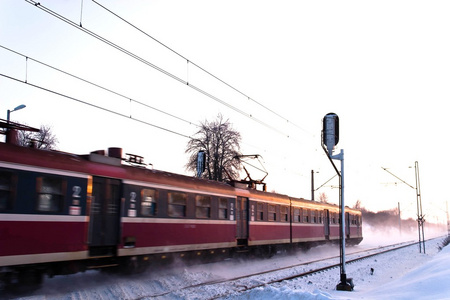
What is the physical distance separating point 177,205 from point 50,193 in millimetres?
4838

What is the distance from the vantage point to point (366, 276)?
1448 centimetres

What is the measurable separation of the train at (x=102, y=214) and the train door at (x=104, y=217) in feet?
0.08

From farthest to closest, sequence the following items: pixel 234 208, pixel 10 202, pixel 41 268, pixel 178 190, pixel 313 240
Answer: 1. pixel 313 240
2. pixel 234 208
3. pixel 178 190
4. pixel 41 268
5. pixel 10 202

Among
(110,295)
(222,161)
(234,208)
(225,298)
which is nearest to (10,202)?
(110,295)

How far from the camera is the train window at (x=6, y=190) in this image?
820 centimetres

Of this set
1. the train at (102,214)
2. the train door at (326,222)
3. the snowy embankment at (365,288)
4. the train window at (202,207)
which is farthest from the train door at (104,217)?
the train door at (326,222)

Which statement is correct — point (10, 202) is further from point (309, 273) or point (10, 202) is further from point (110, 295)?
point (309, 273)

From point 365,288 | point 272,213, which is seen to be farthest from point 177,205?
point 272,213

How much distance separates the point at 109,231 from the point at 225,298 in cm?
348

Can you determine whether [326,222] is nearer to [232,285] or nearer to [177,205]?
[177,205]

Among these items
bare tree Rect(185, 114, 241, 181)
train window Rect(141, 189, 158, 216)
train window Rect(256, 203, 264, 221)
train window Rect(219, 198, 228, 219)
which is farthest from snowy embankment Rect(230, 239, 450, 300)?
bare tree Rect(185, 114, 241, 181)

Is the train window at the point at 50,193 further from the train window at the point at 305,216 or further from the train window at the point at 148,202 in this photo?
the train window at the point at 305,216

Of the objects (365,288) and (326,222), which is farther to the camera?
(326,222)

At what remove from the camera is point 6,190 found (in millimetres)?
8281
